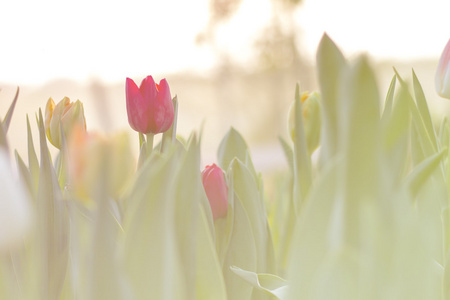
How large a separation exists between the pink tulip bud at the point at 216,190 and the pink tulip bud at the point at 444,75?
0.36 feet

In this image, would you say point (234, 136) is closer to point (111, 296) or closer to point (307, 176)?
point (307, 176)

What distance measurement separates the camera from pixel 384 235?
5.4 inches

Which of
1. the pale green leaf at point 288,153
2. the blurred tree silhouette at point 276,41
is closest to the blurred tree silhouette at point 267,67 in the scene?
the blurred tree silhouette at point 276,41

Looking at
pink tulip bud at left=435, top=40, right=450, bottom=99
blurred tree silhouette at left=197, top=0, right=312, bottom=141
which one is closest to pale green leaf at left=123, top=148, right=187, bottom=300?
pink tulip bud at left=435, top=40, right=450, bottom=99

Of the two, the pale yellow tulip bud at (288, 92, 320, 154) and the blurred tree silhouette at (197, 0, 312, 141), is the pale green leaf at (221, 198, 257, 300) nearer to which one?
the pale yellow tulip bud at (288, 92, 320, 154)

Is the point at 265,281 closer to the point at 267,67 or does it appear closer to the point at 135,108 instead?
the point at 135,108

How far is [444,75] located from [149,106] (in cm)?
14

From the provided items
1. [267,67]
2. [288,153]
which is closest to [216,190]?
[288,153]

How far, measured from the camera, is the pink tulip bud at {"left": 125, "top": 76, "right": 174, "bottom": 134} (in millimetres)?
247

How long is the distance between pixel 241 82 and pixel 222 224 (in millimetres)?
6501

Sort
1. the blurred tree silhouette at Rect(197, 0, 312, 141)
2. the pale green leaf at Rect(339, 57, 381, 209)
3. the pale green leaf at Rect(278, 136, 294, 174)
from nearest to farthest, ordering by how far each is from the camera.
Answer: the pale green leaf at Rect(339, 57, 381, 209)
the pale green leaf at Rect(278, 136, 294, 174)
the blurred tree silhouette at Rect(197, 0, 312, 141)

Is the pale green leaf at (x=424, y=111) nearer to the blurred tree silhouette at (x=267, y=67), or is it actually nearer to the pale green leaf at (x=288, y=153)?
the pale green leaf at (x=288, y=153)

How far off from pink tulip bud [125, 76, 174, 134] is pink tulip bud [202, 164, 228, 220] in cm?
3

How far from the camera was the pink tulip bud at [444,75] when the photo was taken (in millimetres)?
241
